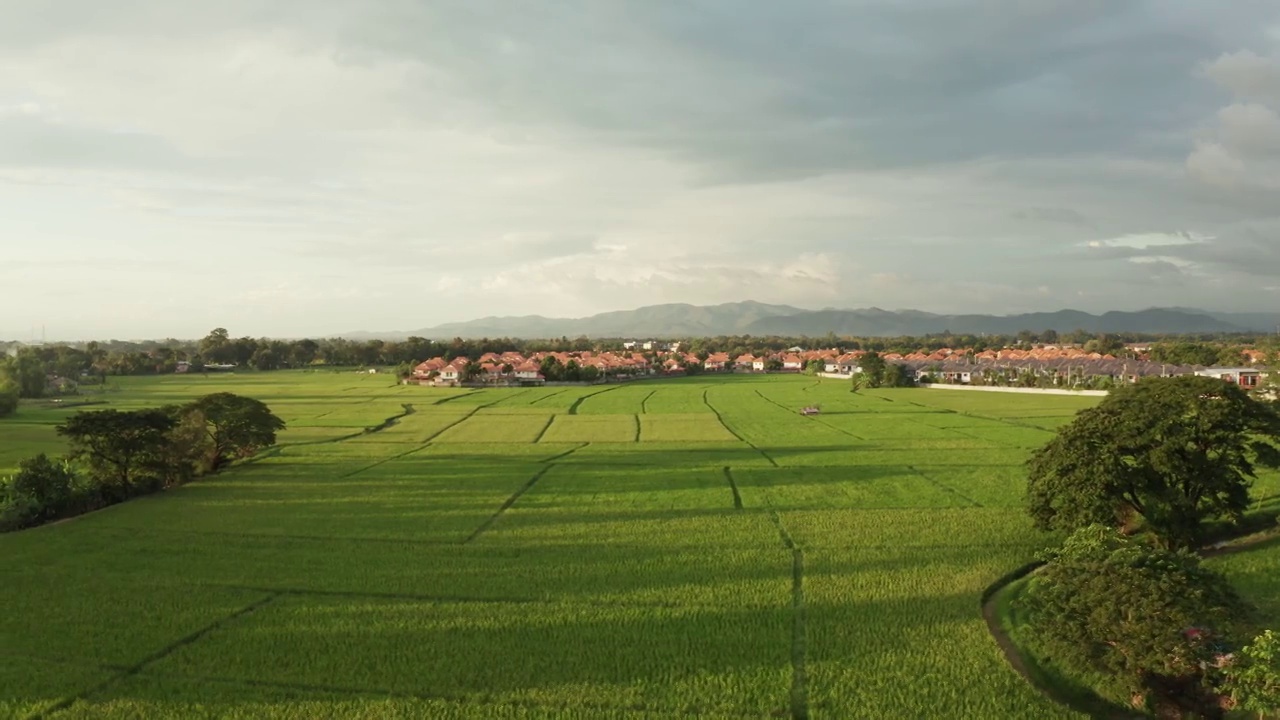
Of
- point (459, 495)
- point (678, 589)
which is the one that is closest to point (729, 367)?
point (459, 495)

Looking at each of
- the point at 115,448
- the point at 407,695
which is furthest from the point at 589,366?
the point at 407,695

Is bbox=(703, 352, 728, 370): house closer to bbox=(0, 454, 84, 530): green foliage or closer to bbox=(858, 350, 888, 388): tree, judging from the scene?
bbox=(858, 350, 888, 388): tree

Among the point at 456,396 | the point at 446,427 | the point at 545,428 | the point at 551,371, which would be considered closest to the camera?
the point at 545,428

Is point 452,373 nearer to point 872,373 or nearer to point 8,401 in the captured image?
point 8,401

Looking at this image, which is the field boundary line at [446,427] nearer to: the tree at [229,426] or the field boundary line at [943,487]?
the tree at [229,426]

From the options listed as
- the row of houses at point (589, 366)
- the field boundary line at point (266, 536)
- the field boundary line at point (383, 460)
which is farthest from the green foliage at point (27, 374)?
the field boundary line at point (266, 536)

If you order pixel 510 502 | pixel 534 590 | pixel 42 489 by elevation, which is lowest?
pixel 534 590
